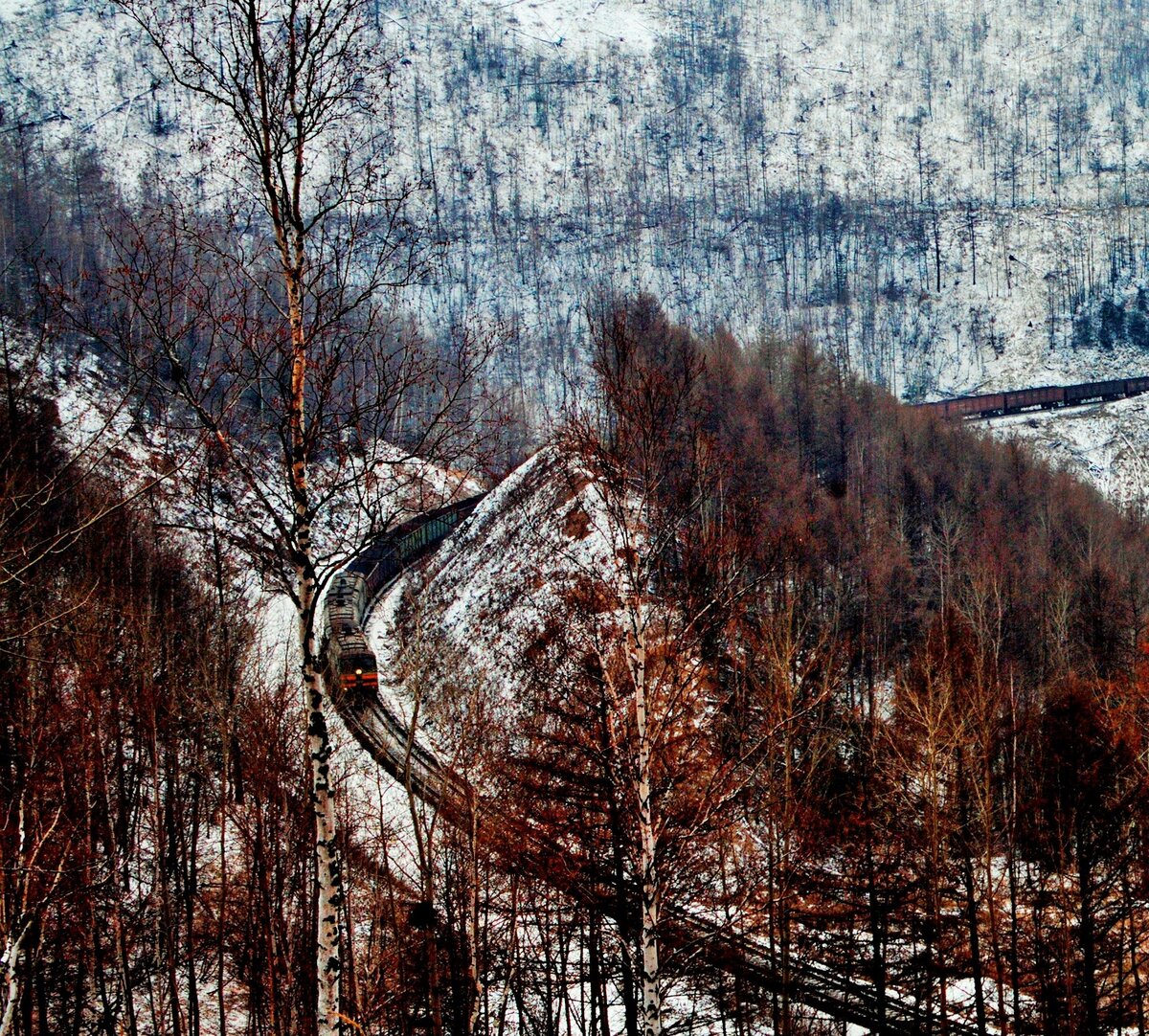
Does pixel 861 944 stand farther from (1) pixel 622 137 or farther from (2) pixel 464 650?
(1) pixel 622 137

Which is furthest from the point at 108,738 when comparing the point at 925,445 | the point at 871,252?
the point at 871,252

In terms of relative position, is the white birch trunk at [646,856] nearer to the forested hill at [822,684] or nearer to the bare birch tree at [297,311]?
the forested hill at [822,684]

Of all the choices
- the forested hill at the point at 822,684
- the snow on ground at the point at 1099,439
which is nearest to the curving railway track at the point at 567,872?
the forested hill at the point at 822,684

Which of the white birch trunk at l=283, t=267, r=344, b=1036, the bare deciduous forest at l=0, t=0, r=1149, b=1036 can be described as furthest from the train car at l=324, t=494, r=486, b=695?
the white birch trunk at l=283, t=267, r=344, b=1036

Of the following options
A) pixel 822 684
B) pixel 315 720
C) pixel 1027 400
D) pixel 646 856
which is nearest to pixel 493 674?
pixel 822 684

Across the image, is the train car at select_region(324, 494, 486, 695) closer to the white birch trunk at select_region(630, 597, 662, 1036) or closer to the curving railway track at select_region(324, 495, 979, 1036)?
the curving railway track at select_region(324, 495, 979, 1036)

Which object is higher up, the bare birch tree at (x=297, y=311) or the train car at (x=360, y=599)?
the bare birch tree at (x=297, y=311)
